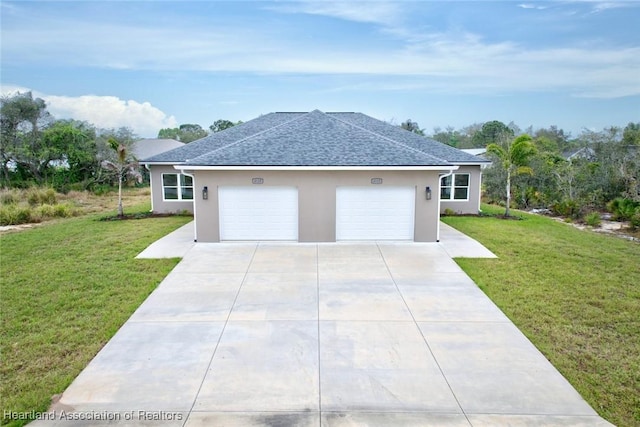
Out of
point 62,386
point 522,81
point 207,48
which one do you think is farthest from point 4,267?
point 522,81

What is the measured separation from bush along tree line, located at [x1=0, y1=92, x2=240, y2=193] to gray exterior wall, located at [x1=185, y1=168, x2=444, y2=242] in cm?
1794

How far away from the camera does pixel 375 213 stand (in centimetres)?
1280

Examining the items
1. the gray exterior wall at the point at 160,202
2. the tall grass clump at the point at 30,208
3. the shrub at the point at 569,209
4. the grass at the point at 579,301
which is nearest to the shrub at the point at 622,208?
the shrub at the point at 569,209

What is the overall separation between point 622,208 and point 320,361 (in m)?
18.6

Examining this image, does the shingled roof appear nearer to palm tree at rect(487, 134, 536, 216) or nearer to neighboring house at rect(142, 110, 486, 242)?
neighboring house at rect(142, 110, 486, 242)

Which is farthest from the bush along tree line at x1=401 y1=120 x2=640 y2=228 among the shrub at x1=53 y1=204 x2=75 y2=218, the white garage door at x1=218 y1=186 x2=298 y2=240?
the shrub at x1=53 y1=204 x2=75 y2=218

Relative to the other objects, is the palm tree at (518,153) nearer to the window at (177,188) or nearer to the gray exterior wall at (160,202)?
the window at (177,188)

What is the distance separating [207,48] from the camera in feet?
81.2

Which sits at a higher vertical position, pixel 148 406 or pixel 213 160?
pixel 213 160

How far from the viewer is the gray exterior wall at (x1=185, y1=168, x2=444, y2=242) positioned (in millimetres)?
12539

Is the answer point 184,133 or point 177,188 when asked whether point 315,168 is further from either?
point 184,133

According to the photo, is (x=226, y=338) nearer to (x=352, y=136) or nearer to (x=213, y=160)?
(x=213, y=160)

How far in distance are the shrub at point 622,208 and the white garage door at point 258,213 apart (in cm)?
1457

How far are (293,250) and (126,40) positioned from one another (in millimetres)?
17732
